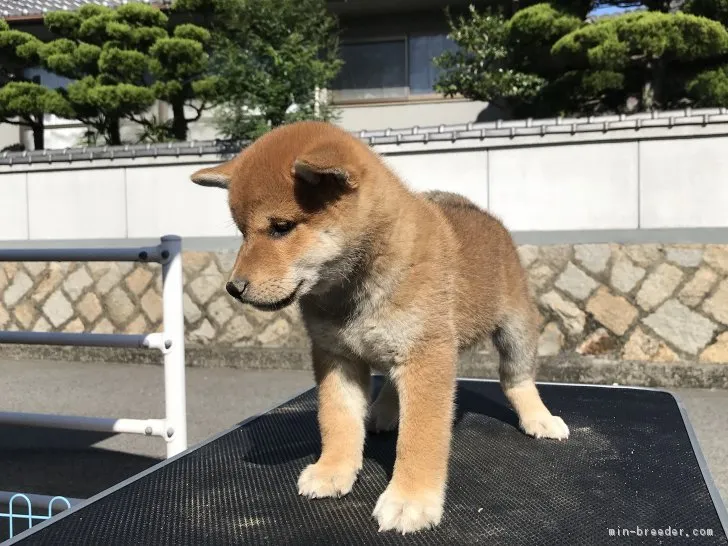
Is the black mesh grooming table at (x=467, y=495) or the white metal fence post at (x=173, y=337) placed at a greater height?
the white metal fence post at (x=173, y=337)

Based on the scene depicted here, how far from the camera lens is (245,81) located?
7.62 m

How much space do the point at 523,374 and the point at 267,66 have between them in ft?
20.5

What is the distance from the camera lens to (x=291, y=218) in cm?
168

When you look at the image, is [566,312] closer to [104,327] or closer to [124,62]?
[104,327]

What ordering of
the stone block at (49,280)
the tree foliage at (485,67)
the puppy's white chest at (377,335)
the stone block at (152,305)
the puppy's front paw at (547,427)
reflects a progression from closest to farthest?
the puppy's white chest at (377,335), the puppy's front paw at (547,427), the stone block at (152,305), the stone block at (49,280), the tree foliage at (485,67)

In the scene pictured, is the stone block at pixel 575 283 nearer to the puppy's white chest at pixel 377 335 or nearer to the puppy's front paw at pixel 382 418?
the puppy's front paw at pixel 382 418

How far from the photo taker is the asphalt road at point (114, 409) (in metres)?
4.10

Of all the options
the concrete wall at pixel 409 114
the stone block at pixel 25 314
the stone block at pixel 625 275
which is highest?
the concrete wall at pixel 409 114

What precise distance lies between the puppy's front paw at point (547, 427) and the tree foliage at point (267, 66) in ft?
18.3

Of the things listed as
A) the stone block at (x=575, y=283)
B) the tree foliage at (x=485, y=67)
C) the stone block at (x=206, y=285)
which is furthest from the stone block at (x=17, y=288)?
the tree foliage at (x=485, y=67)

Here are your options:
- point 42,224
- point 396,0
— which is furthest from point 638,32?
point 42,224

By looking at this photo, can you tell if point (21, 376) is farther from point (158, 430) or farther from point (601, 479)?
point (601, 479)

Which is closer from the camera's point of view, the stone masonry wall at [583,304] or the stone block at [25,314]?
the stone masonry wall at [583,304]

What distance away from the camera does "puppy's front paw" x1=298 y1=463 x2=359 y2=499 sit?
1963 millimetres
